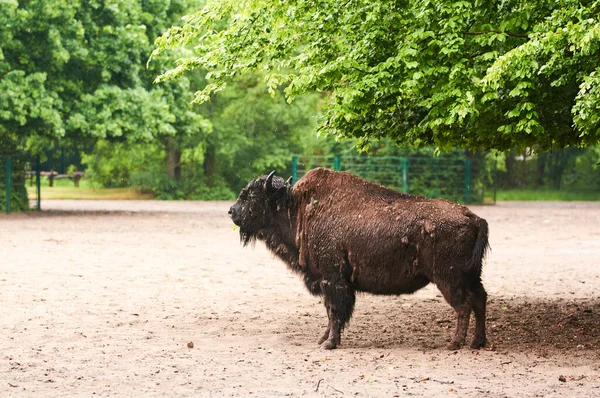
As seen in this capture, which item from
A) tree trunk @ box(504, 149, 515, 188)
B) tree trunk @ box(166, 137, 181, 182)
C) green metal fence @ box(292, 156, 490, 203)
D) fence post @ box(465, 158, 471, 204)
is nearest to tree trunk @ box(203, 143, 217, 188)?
tree trunk @ box(166, 137, 181, 182)

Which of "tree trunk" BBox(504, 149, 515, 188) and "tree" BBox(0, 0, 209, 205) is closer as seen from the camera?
"tree" BBox(0, 0, 209, 205)

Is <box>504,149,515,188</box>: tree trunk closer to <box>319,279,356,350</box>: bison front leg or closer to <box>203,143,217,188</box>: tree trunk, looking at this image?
<box>203,143,217,188</box>: tree trunk

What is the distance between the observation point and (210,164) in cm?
4281

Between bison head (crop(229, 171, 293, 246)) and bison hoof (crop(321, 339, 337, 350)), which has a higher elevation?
bison head (crop(229, 171, 293, 246))

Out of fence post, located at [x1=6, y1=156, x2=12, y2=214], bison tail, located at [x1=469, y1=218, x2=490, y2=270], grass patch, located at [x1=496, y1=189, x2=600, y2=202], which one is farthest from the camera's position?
grass patch, located at [x1=496, y1=189, x2=600, y2=202]

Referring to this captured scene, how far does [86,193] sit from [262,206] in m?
36.4

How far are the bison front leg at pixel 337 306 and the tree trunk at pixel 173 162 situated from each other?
109 ft

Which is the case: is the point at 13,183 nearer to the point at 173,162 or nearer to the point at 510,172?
the point at 173,162

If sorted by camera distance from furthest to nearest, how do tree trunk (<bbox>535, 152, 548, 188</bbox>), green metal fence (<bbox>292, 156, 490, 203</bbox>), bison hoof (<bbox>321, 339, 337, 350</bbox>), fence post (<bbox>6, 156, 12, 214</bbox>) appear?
tree trunk (<bbox>535, 152, 548, 188</bbox>) → green metal fence (<bbox>292, 156, 490, 203</bbox>) → fence post (<bbox>6, 156, 12, 214</bbox>) → bison hoof (<bbox>321, 339, 337, 350</bbox>)

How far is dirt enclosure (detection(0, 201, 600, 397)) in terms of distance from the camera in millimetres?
7191

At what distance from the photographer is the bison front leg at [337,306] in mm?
8781

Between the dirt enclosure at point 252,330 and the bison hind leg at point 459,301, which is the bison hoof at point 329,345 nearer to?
the dirt enclosure at point 252,330

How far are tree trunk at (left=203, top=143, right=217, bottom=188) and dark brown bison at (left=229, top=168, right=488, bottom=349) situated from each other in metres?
33.3

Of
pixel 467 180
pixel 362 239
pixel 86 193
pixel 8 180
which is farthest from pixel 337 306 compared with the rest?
pixel 86 193
